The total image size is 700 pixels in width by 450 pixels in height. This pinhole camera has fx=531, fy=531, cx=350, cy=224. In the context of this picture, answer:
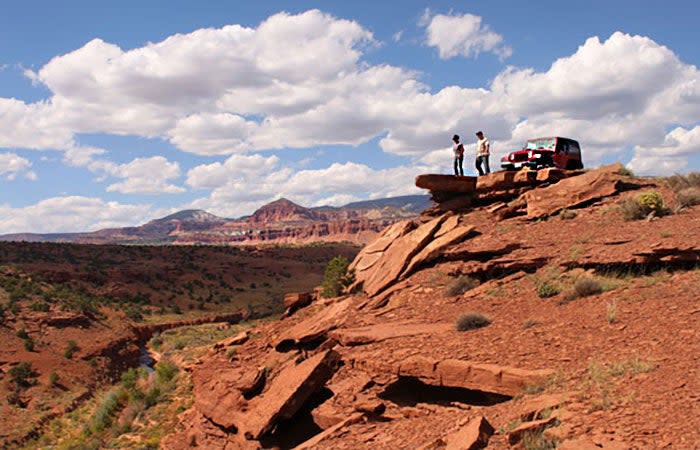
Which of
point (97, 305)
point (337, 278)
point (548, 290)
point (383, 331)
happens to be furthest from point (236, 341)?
point (97, 305)

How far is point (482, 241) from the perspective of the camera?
698 inches

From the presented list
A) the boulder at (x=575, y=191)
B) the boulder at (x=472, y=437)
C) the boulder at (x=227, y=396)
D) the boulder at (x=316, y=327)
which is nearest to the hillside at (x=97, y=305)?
the boulder at (x=227, y=396)

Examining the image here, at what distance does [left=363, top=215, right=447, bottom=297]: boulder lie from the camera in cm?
1770

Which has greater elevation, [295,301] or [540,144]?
[540,144]

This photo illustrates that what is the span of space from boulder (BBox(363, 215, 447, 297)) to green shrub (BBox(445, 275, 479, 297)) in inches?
103

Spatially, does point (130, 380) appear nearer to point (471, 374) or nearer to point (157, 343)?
point (157, 343)

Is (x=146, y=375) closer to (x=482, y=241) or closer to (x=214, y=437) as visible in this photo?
(x=214, y=437)

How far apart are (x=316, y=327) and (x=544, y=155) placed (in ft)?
43.6

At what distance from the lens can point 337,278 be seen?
66.2 feet

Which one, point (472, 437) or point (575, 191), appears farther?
point (575, 191)

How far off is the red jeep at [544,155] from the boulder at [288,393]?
14.4 m

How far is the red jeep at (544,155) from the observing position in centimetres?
2317

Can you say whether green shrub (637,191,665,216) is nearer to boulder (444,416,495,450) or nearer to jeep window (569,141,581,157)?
jeep window (569,141,581,157)

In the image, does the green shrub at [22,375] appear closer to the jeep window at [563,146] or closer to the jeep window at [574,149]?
the jeep window at [563,146]
